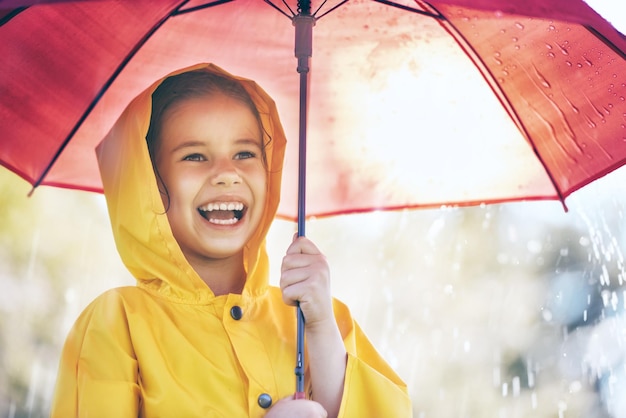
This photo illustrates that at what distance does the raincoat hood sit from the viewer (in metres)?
2.22

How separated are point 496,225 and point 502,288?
569 millimetres

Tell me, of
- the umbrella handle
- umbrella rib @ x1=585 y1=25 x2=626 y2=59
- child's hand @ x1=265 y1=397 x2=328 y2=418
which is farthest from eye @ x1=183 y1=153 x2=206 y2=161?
umbrella rib @ x1=585 y1=25 x2=626 y2=59

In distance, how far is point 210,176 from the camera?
227cm

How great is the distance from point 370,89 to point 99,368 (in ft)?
3.51

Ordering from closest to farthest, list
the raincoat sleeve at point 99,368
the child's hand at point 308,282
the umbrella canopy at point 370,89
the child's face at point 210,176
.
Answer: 1. the raincoat sleeve at point 99,368
2. the child's hand at point 308,282
3. the child's face at point 210,176
4. the umbrella canopy at point 370,89

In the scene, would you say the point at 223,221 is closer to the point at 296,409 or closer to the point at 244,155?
the point at 244,155

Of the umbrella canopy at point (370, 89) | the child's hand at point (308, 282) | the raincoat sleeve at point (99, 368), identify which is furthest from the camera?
the umbrella canopy at point (370, 89)

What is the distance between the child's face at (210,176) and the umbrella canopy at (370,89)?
0.82 feet

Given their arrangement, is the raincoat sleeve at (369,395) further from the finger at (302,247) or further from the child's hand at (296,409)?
the finger at (302,247)

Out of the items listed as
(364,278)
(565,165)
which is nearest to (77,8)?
(565,165)

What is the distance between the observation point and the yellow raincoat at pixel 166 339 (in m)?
2.08

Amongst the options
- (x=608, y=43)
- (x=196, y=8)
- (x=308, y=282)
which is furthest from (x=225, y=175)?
(x=608, y=43)

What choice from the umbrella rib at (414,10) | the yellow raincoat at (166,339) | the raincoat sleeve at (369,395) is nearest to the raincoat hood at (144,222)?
the yellow raincoat at (166,339)

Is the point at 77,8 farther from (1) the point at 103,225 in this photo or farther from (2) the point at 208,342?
(1) the point at 103,225
